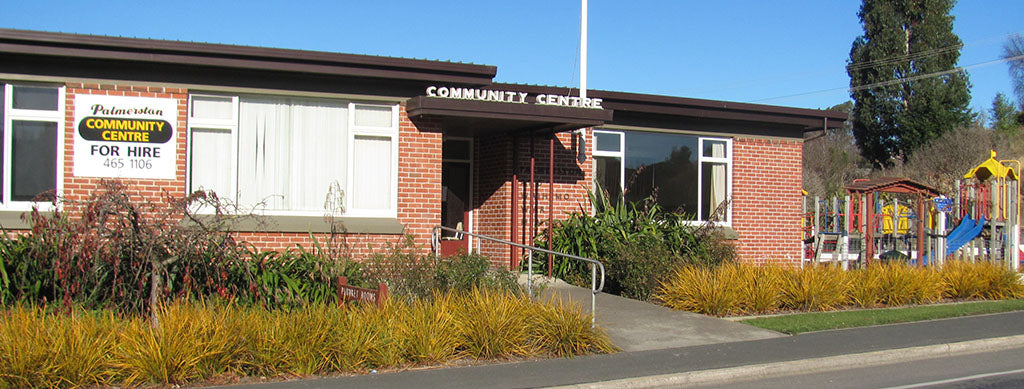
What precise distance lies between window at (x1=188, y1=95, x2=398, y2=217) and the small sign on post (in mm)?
2899

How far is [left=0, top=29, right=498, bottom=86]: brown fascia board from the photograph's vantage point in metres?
11.6

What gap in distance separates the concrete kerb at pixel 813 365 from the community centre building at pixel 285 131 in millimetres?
5339

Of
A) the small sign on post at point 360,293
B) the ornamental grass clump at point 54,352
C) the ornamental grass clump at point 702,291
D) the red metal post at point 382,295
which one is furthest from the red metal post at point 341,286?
the ornamental grass clump at point 702,291

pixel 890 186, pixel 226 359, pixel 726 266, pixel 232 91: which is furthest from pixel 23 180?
pixel 890 186

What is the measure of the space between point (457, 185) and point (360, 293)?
23.4ft

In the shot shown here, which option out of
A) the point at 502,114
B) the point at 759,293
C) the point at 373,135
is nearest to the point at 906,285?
the point at 759,293

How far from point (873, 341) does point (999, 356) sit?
4.72 ft

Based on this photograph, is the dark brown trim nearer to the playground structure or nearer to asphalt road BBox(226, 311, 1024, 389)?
asphalt road BBox(226, 311, 1024, 389)

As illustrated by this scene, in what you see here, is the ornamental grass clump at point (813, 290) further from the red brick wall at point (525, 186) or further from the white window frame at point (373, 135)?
the white window frame at point (373, 135)

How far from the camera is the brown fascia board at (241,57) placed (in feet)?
38.0

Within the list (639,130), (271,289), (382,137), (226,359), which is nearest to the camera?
(226,359)

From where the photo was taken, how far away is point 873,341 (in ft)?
34.4

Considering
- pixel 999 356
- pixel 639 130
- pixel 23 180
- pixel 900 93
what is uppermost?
pixel 900 93

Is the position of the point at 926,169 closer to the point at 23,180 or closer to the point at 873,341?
the point at 873,341
